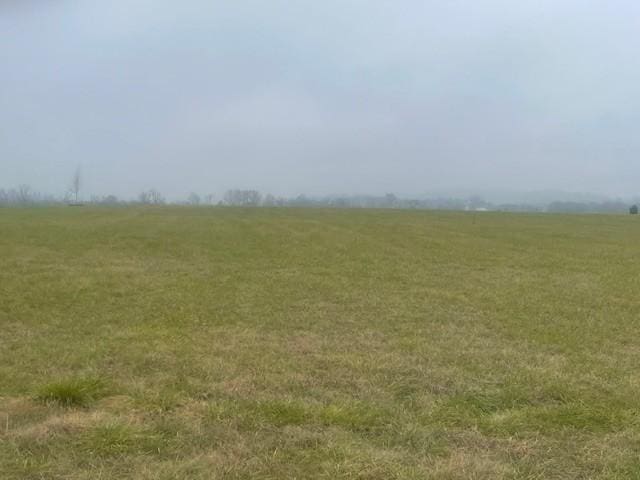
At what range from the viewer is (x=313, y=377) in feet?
17.4

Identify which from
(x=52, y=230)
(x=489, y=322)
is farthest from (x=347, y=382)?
(x=52, y=230)

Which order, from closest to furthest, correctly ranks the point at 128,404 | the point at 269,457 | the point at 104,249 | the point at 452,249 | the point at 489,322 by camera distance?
the point at 269,457, the point at 128,404, the point at 489,322, the point at 104,249, the point at 452,249

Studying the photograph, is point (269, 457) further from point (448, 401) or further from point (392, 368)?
point (392, 368)

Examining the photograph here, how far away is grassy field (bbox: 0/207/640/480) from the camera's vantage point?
3.63m

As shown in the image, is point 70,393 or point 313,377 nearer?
point 70,393

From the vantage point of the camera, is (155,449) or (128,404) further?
(128,404)

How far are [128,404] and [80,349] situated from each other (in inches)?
74.0

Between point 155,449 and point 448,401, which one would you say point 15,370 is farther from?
point 448,401

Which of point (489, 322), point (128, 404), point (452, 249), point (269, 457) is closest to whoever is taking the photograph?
point (269, 457)

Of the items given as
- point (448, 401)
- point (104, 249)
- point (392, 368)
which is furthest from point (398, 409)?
point (104, 249)

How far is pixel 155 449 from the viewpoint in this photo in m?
3.70

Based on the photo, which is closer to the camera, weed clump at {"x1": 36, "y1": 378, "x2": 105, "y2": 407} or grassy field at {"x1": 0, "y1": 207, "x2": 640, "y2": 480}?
grassy field at {"x1": 0, "y1": 207, "x2": 640, "y2": 480}

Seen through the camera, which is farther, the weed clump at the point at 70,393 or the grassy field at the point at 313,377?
the weed clump at the point at 70,393

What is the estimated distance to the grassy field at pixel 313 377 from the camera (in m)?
3.63
